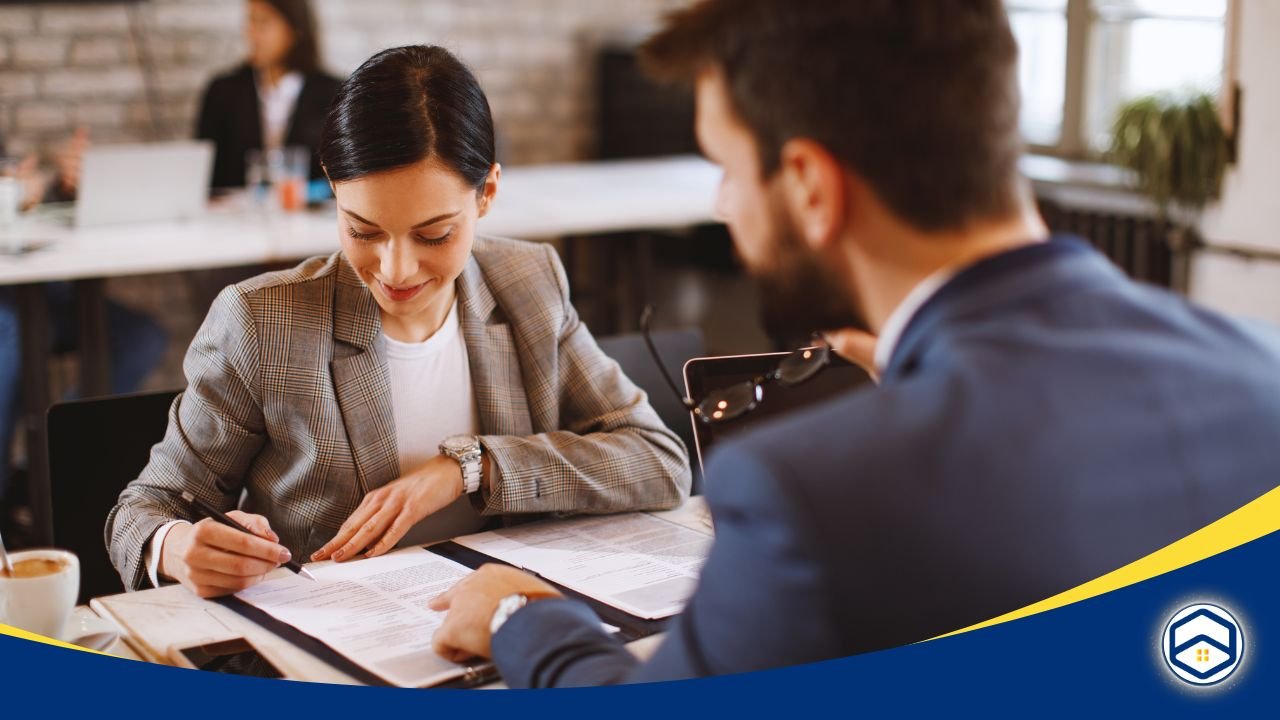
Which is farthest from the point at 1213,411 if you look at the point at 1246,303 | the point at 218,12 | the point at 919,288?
the point at 218,12

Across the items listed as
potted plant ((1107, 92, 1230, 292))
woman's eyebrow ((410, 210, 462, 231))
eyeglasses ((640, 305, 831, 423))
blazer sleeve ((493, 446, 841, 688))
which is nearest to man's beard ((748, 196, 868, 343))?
blazer sleeve ((493, 446, 841, 688))

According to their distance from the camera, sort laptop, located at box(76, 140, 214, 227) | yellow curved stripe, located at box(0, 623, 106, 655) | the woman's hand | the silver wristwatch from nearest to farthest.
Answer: yellow curved stripe, located at box(0, 623, 106, 655) < the woman's hand < the silver wristwatch < laptop, located at box(76, 140, 214, 227)

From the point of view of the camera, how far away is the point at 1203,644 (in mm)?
993

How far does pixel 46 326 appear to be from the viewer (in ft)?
9.78

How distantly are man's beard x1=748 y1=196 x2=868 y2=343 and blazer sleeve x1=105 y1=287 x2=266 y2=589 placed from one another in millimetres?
640

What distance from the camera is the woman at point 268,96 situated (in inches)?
149

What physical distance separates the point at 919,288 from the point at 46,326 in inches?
102

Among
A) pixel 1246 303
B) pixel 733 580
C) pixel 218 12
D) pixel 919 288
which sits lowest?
pixel 1246 303

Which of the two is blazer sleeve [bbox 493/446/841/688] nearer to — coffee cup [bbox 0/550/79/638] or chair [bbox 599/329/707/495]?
coffee cup [bbox 0/550/79/638]

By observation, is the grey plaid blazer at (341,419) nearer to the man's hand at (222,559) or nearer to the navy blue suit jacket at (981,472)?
the man's hand at (222,559)

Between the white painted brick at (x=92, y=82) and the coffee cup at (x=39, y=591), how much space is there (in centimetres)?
322

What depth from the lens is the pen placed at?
1.27m

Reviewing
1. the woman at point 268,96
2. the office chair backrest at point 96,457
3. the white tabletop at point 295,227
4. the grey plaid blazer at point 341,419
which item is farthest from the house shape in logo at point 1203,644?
the woman at point 268,96

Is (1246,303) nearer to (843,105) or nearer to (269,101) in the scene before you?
(269,101)
